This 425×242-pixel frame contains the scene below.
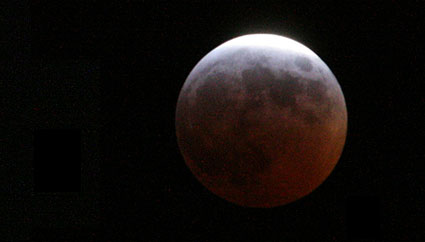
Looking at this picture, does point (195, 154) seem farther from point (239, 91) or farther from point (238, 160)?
point (239, 91)

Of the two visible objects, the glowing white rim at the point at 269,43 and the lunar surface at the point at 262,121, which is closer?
the lunar surface at the point at 262,121

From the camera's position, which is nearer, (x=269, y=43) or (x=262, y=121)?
(x=262, y=121)

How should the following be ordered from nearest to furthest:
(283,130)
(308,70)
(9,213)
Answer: (283,130) → (308,70) → (9,213)

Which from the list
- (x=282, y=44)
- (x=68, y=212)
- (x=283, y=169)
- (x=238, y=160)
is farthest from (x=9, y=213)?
(x=282, y=44)

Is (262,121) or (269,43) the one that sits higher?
(269,43)

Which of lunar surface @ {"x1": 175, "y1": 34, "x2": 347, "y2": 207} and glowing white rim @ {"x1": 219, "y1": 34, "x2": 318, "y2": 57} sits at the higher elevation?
glowing white rim @ {"x1": 219, "y1": 34, "x2": 318, "y2": 57}

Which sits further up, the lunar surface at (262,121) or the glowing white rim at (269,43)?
the glowing white rim at (269,43)

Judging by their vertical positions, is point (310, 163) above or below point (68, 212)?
above

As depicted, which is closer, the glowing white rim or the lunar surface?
the lunar surface
